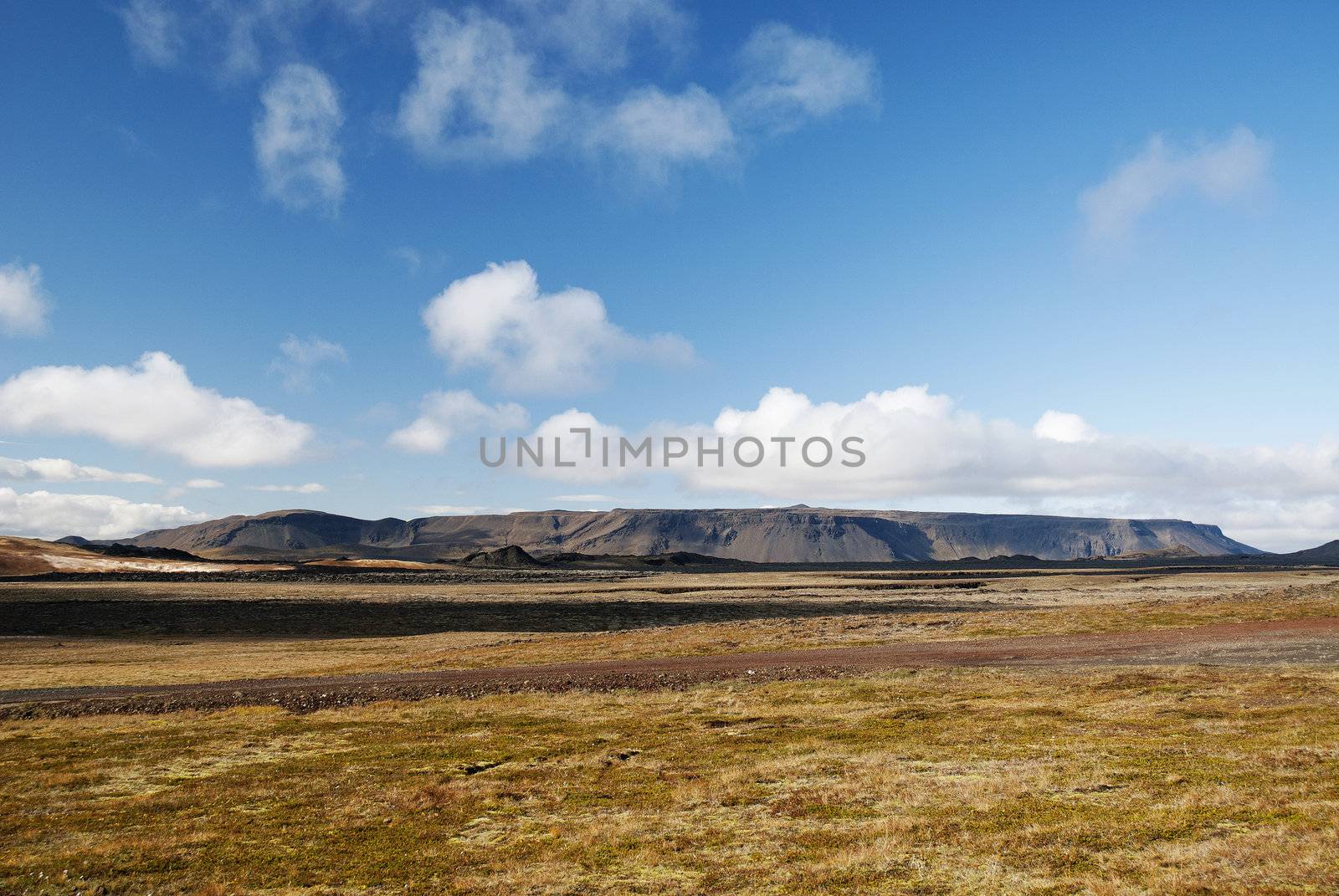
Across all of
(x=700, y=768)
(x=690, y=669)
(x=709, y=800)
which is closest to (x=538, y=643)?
(x=690, y=669)

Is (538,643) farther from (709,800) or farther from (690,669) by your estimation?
(709,800)

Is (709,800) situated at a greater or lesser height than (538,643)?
greater

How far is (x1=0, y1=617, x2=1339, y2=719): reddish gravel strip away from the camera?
108ft

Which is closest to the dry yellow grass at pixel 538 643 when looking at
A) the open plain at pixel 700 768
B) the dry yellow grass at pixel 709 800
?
the open plain at pixel 700 768

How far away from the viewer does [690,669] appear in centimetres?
3959

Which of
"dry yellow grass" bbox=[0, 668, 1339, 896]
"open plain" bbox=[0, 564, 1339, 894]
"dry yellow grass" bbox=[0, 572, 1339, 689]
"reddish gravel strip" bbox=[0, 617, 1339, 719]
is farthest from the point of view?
"dry yellow grass" bbox=[0, 572, 1339, 689]

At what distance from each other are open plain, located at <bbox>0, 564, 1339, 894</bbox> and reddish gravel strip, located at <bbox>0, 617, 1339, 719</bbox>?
0.95 feet

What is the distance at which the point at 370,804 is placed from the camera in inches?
679

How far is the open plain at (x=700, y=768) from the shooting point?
1282cm

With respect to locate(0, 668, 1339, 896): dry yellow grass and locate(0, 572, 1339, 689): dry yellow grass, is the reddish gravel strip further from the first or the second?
locate(0, 668, 1339, 896): dry yellow grass

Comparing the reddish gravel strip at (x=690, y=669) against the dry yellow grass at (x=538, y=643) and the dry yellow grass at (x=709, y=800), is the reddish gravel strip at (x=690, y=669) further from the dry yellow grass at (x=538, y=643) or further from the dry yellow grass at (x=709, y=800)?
the dry yellow grass at (x=709, y=800)

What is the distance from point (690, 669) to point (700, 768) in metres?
19.8

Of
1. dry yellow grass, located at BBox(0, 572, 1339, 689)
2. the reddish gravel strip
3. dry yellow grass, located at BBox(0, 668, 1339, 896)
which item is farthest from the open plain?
dry yellow grass, located at BBox(0, 572, 1339, 689)

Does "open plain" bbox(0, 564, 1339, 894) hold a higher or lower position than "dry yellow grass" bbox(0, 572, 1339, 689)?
higher
